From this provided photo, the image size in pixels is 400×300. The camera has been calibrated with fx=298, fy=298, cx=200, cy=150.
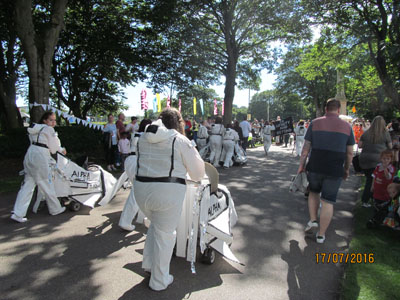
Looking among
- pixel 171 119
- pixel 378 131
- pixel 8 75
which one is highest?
pixel 8 75

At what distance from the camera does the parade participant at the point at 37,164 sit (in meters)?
5.12

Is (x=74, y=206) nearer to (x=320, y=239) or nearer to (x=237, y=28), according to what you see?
(x=320, y=239)

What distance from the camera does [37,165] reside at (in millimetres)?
5133

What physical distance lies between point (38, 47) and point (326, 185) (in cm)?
1007

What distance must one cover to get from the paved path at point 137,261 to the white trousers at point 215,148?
5630mm

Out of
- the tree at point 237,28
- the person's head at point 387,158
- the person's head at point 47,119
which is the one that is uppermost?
the tree at point 237,28

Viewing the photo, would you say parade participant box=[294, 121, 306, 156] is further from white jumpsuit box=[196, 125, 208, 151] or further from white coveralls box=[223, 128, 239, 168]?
white jumpsuit box=[196, 125, 208, 151]

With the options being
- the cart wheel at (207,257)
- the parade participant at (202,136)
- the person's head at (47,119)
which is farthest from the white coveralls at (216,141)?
the cart wheel at (207,257)

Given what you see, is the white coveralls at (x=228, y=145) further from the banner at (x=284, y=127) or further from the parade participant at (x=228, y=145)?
the banner at (x=284, y=127)

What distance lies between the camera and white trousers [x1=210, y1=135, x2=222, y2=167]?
451 inches

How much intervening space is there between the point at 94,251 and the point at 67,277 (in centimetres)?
69

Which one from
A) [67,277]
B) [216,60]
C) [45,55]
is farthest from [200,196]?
[216,60]

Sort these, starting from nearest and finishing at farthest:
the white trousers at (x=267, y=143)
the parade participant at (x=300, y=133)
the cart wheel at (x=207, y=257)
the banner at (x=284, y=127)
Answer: the cart wheel at (x=207, y=257)
the parade participant at (x=300, y=133)
the banner at (x=284, y=127)
the white trousers at (x=267, y=143)

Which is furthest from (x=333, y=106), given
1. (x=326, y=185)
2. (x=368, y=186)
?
(x=368, y=186)
